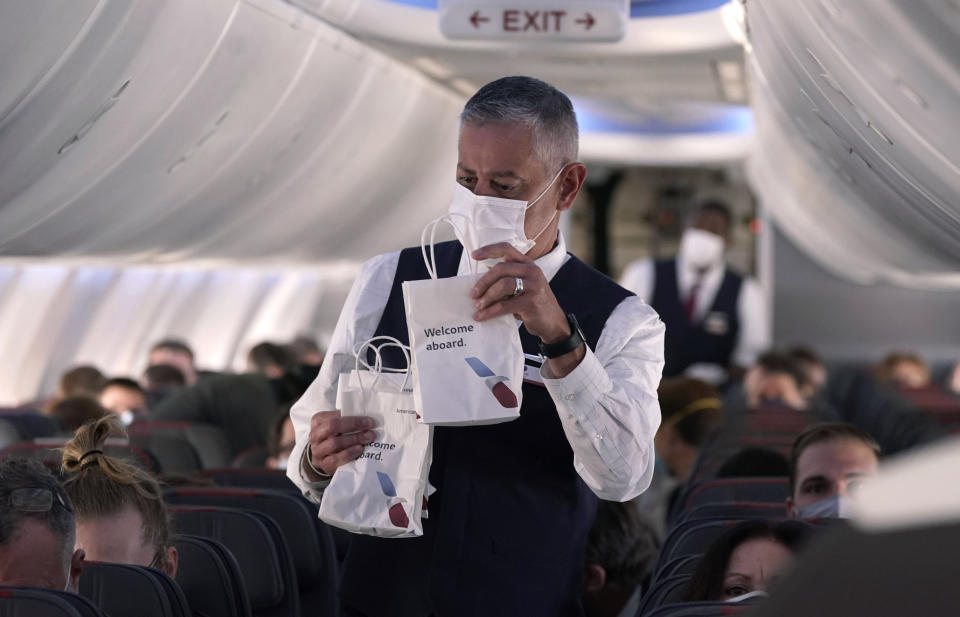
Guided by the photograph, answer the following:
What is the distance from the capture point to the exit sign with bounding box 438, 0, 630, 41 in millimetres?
7824

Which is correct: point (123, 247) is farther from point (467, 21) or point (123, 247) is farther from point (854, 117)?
point (854, 117)

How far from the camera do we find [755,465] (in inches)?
213

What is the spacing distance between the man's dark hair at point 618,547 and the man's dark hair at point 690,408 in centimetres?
235

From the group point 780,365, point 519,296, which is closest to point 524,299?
point 519,296

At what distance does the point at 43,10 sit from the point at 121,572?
8.64ft

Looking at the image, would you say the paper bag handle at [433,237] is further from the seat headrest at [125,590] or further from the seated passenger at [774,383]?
the seated passenger at [774,383]

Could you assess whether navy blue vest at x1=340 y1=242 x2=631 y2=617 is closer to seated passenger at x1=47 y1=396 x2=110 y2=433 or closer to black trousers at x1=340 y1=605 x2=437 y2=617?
black trousers at x1=340 y1=605 x2=437 y2=617

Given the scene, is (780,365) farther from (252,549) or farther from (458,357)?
(458,357)

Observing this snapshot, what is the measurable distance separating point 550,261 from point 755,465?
297 centimetres

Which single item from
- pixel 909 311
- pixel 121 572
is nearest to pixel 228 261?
pixel 121 572

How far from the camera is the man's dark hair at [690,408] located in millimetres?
6945

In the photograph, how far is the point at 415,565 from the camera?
2.60 metres

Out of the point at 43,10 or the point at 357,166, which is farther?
the point at 357,166

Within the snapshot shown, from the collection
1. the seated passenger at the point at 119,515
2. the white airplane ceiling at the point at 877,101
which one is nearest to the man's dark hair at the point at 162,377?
the white airplane ceiling at the point at 877,101
